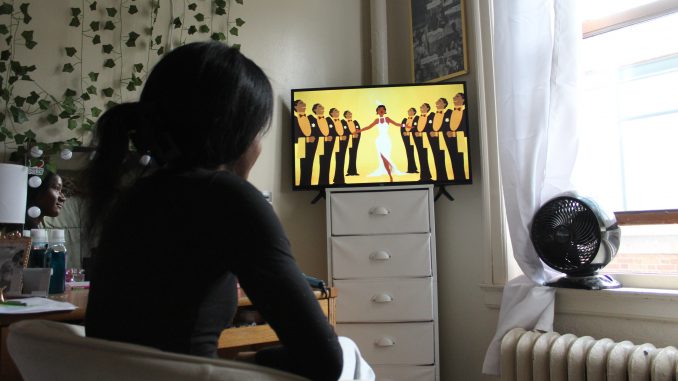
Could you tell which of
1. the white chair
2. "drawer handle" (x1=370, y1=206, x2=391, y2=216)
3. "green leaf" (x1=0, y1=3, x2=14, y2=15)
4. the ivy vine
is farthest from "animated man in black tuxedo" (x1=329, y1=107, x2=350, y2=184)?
the white chair

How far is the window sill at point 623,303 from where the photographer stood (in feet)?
6.39

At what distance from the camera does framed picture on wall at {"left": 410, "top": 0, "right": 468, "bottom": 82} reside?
287 cm

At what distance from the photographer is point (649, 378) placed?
1724 millimetres

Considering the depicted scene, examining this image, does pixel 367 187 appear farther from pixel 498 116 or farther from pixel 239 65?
pixel 239 65

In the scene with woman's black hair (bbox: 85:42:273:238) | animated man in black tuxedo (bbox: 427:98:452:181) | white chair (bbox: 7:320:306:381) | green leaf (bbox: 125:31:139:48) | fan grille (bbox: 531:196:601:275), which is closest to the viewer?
white chair (bbox: 7:320:306:381)

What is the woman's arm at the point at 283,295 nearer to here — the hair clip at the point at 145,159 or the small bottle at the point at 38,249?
the hair clip at the point at 145,159

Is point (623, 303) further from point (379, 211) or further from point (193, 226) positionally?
point (193, 226)

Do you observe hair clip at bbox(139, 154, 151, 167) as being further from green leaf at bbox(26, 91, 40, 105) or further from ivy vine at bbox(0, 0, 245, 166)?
green leaf at bbox(26, 91, 40, 105)

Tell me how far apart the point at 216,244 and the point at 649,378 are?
1600 mm

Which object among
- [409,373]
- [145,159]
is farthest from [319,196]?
[145,159]

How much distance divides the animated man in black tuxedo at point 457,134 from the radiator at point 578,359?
851 mm

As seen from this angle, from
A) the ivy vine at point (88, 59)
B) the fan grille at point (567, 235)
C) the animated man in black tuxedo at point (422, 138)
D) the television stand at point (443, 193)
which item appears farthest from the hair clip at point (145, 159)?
the television stand at point (443, 193)

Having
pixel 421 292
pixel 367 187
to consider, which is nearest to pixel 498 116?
pixel 367 187

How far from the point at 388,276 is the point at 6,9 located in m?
1.98
